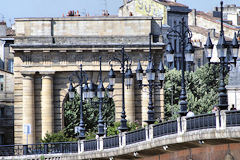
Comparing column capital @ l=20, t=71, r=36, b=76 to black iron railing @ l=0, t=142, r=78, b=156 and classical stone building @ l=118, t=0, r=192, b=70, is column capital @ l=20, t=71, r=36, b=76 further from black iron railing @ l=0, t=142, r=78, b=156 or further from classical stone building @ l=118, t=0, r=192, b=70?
classical stone building @ l=118, t=0, r=192, b=70

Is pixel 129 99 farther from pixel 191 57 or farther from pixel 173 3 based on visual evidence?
pixel 173 3

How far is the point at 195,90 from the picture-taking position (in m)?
115

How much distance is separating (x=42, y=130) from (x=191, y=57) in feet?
113

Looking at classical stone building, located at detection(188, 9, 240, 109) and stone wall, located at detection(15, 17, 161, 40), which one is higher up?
classical stone building, located at detection(188, 9, 240, 109)

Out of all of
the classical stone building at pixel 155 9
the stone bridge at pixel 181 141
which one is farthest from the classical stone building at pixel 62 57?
the classical stone building at pixel 155 9

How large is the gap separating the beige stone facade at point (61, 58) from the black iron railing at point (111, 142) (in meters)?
23.3

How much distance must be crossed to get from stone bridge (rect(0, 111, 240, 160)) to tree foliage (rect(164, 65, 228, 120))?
45.6 meters

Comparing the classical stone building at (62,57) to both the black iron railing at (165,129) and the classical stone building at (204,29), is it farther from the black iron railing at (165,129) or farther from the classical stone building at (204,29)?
the classical stone building at (204,29)

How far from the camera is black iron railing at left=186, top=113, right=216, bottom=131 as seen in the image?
45.6 meters

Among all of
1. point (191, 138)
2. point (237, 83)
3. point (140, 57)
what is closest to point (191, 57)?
point (191, 138)

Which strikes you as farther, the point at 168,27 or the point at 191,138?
the point at 168,27

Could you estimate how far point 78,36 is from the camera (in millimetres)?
84188

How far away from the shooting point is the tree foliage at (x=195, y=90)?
4259 inches

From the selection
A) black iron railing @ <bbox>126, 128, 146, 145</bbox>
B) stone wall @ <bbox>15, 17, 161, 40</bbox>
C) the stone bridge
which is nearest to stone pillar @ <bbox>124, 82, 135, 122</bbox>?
stone wall @ <bbox>15, 17, 161, 40</bbox>
